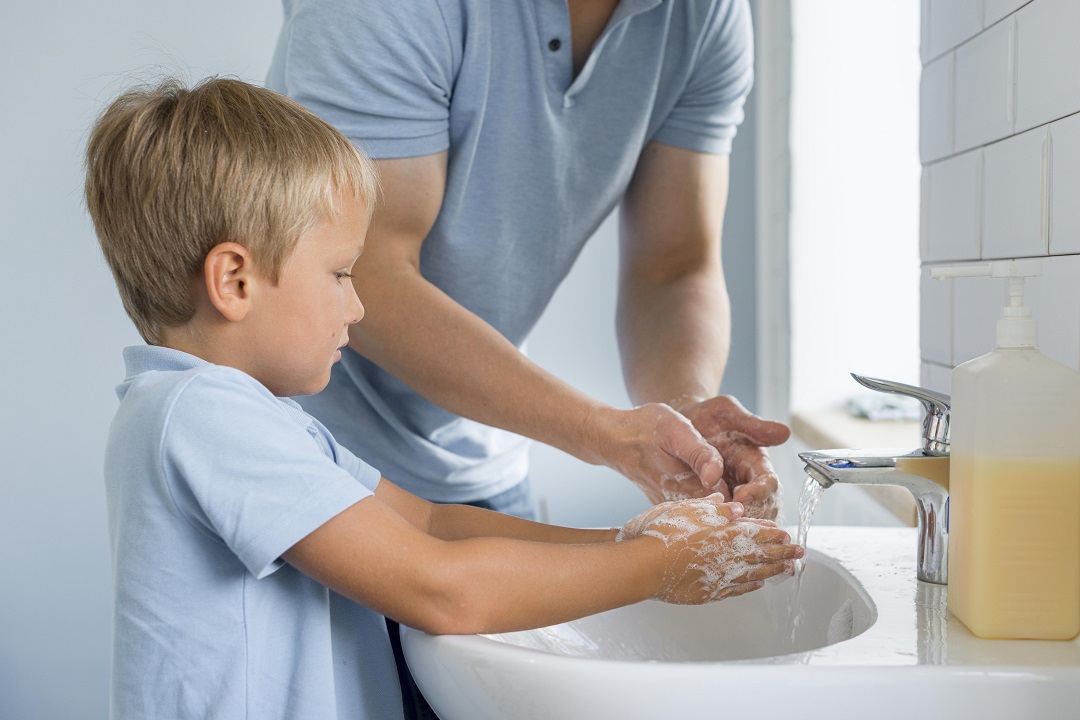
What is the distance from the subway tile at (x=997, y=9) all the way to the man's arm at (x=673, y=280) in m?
0.45

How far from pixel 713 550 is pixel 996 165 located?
18.1 inches

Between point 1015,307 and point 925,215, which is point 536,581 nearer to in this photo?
point 1015,307

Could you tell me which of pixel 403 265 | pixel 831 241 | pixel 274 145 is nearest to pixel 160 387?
pixel 274 145

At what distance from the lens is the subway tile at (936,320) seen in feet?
3.37

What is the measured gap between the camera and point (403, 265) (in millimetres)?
1025

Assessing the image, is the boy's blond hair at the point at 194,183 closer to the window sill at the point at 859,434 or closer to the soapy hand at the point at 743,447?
the soapy hand at the point at 743,447

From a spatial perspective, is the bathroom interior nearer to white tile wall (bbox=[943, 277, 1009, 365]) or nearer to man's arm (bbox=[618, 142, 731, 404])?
white tile wall (bbox=[943, 277, 1009, 365])

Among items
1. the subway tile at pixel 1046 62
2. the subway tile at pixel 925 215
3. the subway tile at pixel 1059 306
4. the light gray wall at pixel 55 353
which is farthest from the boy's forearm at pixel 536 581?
the light gray wall at pixel 55 353

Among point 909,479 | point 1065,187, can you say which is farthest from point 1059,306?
point 909,479

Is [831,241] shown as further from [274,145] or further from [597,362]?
[274,145]

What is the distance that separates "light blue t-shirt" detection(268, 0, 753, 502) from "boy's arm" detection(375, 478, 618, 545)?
0.31 m

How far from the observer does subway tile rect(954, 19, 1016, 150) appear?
855 millimetres

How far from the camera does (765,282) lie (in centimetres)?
244

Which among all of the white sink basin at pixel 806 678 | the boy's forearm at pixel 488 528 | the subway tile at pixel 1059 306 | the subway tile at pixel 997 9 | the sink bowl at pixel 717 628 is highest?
the subway tile at pixel 997 9
